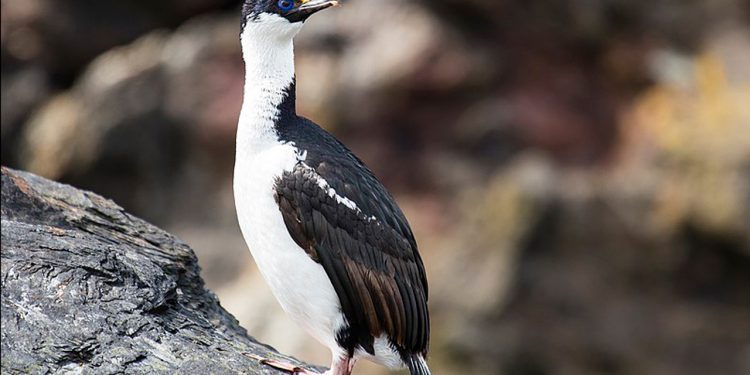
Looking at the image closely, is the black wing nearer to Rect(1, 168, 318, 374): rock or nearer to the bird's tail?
the bird's tail

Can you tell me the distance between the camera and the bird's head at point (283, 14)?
7.26 m

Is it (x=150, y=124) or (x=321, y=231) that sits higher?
(x=150, y=124)

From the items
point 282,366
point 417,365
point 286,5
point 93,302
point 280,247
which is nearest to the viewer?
point 93,302

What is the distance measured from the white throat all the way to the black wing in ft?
1.37

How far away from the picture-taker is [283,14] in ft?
23.8

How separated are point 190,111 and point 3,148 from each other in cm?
311

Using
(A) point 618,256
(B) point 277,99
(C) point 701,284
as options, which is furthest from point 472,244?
(B) point 277,99

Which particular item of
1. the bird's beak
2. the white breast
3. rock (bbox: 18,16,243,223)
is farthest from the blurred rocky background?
the white breast

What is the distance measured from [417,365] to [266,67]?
7.34 ft

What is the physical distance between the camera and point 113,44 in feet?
60.2

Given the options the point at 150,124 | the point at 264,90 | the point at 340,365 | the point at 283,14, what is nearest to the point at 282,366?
the point at 340,365

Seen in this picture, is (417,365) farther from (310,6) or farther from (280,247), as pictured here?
(310,6)

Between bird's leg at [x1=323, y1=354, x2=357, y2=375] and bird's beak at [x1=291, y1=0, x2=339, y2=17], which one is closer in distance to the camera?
bird's leg at [x1=323, y1=354, x2=357, y2=375]

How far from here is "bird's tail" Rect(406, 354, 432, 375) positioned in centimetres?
709
